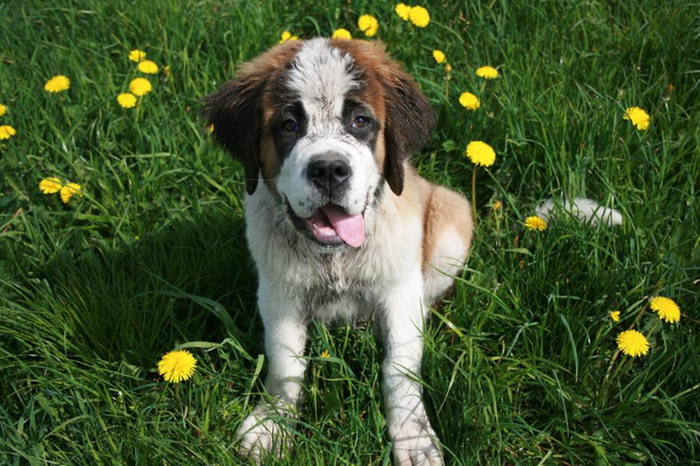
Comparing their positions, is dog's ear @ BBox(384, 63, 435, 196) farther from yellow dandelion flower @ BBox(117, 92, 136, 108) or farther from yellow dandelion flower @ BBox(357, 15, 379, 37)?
yellow dandelion flower @ BBox(117, 92, 136, 108)

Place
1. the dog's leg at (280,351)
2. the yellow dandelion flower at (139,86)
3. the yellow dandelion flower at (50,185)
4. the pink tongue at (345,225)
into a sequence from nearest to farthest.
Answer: the pink tongue at (345,225) < the dog's leg at (280,351) < the yellow dandelion flower at (50,185) < the yellow dandelion flower at (139,86)

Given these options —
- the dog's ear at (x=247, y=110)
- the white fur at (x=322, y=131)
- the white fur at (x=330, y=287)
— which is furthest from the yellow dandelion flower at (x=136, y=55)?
the white fur at (x=322, y=131)

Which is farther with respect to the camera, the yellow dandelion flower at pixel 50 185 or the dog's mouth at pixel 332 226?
the yellow dandelion flower at pixel 50 185

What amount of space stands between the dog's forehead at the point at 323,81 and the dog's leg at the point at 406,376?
850mm

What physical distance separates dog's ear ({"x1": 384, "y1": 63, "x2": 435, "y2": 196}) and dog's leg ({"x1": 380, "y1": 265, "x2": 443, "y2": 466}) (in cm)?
47

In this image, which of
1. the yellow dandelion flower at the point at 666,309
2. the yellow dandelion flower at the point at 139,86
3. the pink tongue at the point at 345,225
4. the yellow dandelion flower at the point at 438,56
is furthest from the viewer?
the yellow dandelion flower at the point at 438,56

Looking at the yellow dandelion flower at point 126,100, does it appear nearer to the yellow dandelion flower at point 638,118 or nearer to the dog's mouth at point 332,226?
the dog's mouth at point 332,226

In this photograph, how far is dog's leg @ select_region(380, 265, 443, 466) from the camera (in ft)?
9.00

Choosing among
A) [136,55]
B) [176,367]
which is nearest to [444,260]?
[176,367]

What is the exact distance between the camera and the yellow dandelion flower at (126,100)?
3.83 meters

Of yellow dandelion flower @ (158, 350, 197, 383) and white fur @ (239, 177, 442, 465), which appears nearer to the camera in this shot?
yellow dandelion flower @ (158, 350, 197, 383)

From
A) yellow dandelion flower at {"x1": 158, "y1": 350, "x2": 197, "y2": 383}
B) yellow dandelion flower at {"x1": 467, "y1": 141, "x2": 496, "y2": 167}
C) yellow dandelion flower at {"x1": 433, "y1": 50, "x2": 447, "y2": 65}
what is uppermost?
yellow dandelion flower at {"x1": 433, "y1": 50, "x2": 447, "y2": 65}

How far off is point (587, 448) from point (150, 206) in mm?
2506

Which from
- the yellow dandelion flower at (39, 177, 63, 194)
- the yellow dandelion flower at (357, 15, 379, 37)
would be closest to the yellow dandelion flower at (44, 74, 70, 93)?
the yellow dandelion flower at (39, 177, 63, 194)
